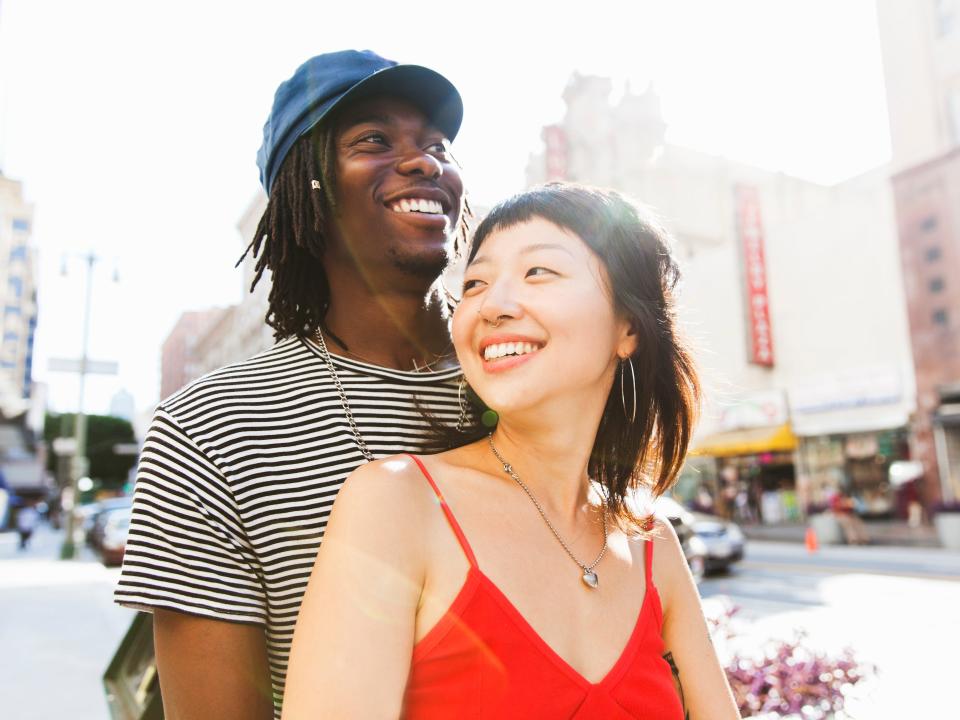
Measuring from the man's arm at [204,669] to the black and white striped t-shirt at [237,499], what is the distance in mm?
38

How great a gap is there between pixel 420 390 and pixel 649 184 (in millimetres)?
35305

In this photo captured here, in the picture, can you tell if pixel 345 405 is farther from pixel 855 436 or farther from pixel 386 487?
pixel 855 436

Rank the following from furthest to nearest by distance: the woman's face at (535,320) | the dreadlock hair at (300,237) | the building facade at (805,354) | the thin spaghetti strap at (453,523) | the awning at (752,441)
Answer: the awning at (752,441) < the building facade at (805,354) < the dreadlock hair at (300,237) < the woman's face at (535,320) < the thin spaghetti strap at (453,523)

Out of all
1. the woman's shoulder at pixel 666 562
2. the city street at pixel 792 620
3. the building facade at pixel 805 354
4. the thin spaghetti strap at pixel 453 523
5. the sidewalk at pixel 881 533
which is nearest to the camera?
the thin spaghetti strap at pixel 453 523

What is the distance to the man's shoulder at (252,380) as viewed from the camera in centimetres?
156

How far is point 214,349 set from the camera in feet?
103

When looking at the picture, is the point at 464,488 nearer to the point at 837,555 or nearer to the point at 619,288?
the point at 619,288

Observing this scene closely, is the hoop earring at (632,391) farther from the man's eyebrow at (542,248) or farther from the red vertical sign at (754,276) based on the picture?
the red vertical sign at (754,276)

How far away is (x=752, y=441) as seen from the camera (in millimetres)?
24750

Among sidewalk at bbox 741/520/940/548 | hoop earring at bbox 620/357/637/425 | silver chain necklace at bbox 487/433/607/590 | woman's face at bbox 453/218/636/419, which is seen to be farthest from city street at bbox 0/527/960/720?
woman's face at bbox 453/218/636/419

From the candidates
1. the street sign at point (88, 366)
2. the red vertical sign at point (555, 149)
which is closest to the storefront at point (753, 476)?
the red vertical sign at point (555, 149)

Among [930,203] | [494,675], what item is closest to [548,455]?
[494,675]

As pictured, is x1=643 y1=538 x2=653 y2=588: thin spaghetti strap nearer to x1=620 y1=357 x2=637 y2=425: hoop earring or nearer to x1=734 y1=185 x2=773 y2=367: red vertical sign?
x1=620 y1=357 x2=637 y2=425: hoop earring

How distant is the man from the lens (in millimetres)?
1424
